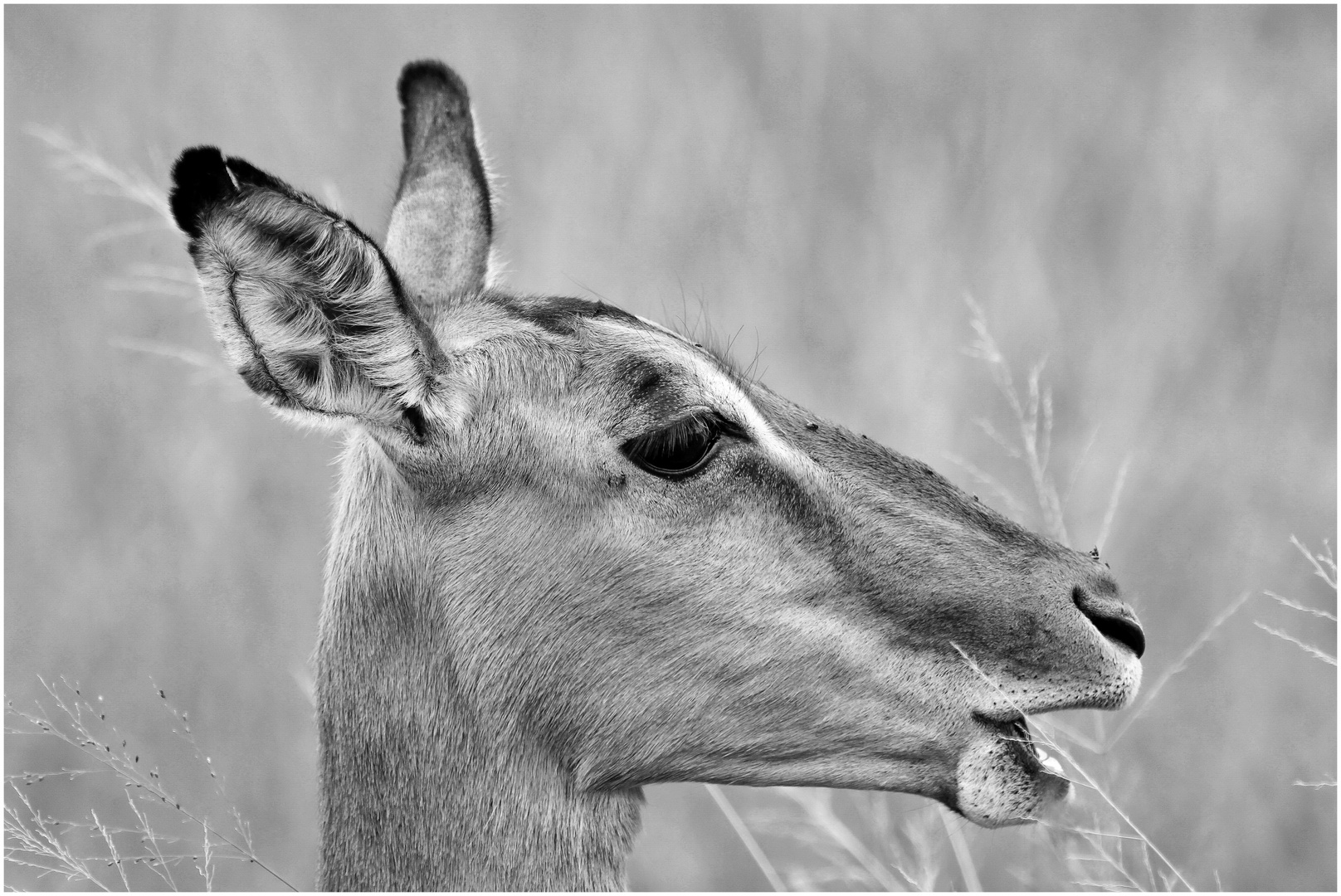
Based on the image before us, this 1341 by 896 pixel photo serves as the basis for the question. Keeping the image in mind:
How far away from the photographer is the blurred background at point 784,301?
718 centimetres

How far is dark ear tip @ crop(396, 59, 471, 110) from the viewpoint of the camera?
4469 millimetres

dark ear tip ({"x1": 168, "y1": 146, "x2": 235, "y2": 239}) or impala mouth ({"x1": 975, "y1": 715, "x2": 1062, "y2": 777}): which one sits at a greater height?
dark ear tip ({"x1": 168, "y1": 146, "x2": 235, "y2": 239})

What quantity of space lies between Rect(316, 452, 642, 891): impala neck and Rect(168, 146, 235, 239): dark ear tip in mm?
881

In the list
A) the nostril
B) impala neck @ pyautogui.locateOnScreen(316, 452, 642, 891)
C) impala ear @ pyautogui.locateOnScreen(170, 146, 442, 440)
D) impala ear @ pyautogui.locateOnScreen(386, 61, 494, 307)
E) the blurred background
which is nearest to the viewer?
impala ear @ pyautogui.locateOnScreen(170, 146, 442, 440)

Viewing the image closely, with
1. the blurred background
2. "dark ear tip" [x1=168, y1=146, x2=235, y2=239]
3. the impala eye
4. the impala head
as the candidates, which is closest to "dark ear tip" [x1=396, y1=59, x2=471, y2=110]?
the impala head

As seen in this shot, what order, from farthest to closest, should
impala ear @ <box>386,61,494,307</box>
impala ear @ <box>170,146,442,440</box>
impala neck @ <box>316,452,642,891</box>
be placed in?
1. impala ear @ <box>386,61,494,307</box>
2. impala neck @ <box>316,452,642,891</box>
3. impala ear @ <box>170,146,442,440</box>

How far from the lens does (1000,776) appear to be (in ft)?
11.0

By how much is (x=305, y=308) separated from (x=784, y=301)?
5.70 m

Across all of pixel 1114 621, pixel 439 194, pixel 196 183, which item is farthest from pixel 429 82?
pixel 1114 621

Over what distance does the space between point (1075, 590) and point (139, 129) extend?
7.07 m

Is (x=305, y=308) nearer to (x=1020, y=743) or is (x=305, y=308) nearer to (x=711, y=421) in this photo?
(x=711, y=421)

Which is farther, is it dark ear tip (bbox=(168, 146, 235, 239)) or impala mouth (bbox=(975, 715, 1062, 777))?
impala mouth (bbox=(975, 715, 1062, 777))

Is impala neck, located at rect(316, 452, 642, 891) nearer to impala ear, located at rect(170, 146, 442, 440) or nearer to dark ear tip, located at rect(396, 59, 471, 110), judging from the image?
impala ear, located at rect(170, 146, 442, 440)

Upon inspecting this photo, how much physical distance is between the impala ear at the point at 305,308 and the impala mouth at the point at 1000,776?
4.93 feet
